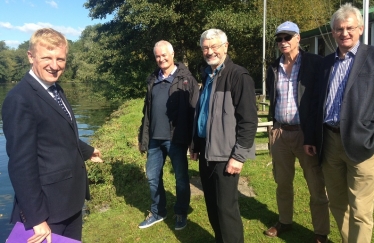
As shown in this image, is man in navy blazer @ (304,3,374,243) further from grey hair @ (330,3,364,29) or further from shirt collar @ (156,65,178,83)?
shirt collar @ (156,65,178,83)

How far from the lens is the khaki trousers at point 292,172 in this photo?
10.7 feet

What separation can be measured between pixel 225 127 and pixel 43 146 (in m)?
1.37

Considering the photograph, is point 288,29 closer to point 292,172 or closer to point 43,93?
point 292,172

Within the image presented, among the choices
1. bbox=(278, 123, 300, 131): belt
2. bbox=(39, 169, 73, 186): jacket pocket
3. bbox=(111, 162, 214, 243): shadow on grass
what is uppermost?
bbox=(278, 123, 300, 131): belt

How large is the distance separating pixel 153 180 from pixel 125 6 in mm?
16542

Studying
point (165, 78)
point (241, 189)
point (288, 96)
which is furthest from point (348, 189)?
point (241, 189)

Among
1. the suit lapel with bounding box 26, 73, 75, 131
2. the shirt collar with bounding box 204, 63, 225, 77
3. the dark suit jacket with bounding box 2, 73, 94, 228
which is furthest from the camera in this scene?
the shirt collar with bounding box 204, 63, 225, 77

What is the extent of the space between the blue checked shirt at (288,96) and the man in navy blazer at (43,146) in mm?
1971

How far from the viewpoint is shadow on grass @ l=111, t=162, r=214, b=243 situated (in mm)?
3820

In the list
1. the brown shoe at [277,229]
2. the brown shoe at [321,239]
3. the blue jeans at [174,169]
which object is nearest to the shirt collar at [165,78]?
the blue jeans at [174,169]

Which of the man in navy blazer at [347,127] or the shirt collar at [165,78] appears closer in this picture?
the man in navy blazer at [347,127]

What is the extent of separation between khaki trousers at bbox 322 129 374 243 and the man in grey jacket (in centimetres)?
69

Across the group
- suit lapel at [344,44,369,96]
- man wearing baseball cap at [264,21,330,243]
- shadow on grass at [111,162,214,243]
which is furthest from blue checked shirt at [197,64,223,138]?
shadow on grass at [111,162,214,243]

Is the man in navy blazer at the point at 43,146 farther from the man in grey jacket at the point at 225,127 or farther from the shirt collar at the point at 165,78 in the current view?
the shirt collar at the point at 165,78
